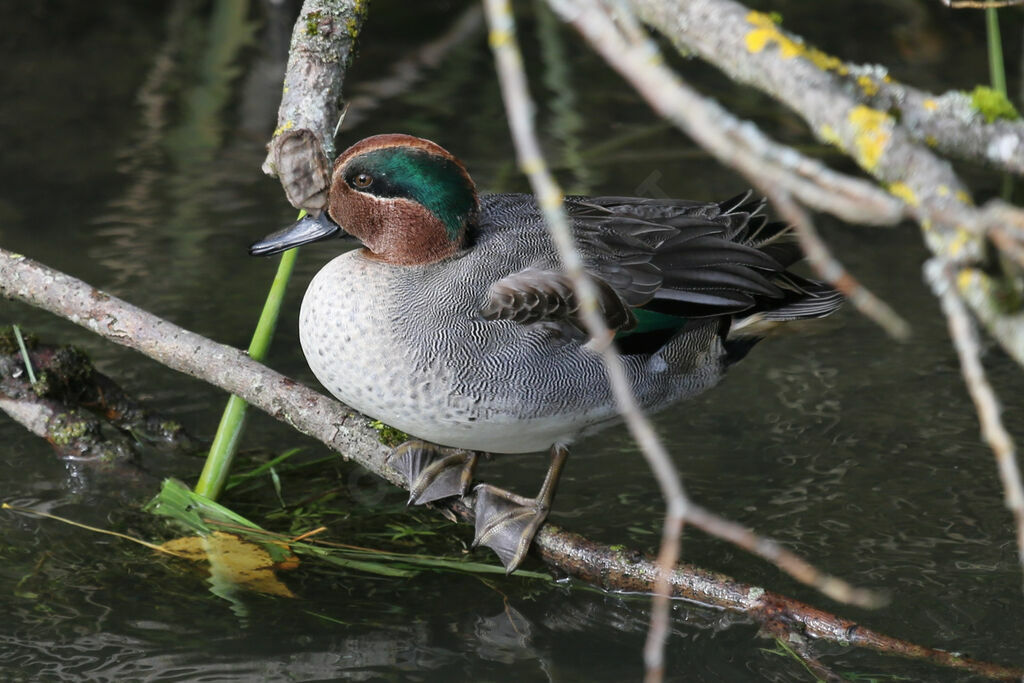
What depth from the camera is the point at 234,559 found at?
13.0ft

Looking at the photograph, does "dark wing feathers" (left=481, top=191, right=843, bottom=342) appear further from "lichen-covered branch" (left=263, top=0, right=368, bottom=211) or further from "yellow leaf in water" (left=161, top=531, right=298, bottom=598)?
"yellow leaf in water" (left=161, top=531, right=298, bottom=598)

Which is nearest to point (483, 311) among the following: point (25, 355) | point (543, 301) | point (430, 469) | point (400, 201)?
point (543, 301)

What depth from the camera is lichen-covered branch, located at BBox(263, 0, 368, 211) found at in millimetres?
3509

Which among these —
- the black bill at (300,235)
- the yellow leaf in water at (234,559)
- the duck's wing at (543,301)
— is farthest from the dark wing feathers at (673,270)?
the yellow leaf in water at (234,559)

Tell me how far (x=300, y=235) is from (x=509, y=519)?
111cm

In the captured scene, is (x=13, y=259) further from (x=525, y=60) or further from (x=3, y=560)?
(x=525, y=60)

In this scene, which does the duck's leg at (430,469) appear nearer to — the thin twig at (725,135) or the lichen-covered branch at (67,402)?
the lichen-covered branch at (67,402)

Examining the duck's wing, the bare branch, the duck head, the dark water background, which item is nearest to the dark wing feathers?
the duck's wing

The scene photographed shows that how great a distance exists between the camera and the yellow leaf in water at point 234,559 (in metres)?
3.84

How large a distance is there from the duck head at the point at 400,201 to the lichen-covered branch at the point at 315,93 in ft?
0.24

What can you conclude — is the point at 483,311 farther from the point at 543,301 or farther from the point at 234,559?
the point at 234,559

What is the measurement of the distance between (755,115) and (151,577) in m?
5.58

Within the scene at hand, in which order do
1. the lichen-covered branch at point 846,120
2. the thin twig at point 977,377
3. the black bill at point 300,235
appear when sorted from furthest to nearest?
the black bill at point 300,235, the lichen-covered branch at point 846,120, the thin twig at point 977,377

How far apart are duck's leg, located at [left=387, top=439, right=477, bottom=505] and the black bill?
2.43 feet
